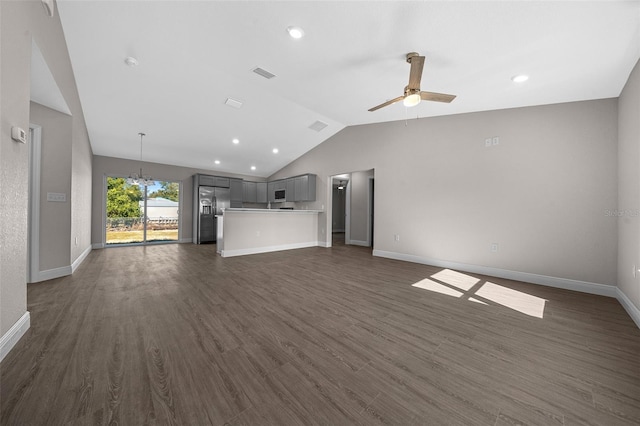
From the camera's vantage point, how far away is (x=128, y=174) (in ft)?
22.5

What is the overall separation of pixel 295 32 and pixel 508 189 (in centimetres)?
392

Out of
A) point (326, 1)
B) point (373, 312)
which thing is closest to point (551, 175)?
point (373, 312)

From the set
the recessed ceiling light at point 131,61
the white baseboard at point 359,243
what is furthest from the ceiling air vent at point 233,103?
the white baseboard at point 359,243

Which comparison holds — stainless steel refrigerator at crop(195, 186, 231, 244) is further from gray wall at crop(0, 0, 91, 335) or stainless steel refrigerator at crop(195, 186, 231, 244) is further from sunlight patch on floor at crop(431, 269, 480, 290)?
sunlight patch on floor at crop(431, 269, 480, 290)

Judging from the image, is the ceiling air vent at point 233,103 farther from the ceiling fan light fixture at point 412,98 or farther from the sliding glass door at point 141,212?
the sliding glass door at point 141,212

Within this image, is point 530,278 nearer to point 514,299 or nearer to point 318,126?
point 514,299

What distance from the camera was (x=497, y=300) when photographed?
2852 mm

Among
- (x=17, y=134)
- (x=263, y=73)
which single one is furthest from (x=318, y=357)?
(x=263, y=73)

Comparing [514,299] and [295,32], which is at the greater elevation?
[295,32]

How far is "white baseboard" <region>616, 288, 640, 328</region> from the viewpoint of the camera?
2.31 metres

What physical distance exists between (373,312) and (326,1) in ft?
10.0

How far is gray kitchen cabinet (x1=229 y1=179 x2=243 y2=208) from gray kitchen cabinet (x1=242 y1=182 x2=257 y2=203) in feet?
0.49

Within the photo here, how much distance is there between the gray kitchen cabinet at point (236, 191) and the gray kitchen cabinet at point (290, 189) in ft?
5.81

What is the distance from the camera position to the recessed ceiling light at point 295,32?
257 cm
